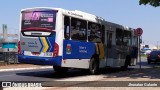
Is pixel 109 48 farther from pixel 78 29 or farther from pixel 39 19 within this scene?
pixel 39 19

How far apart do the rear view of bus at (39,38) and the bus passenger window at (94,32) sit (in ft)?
10.6

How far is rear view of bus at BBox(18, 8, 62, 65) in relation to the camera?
763 inches

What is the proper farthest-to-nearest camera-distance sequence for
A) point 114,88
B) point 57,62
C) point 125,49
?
point 125,49
point 57,62
point 114,88

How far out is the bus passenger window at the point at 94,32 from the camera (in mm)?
22206

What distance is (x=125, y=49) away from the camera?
28.7m

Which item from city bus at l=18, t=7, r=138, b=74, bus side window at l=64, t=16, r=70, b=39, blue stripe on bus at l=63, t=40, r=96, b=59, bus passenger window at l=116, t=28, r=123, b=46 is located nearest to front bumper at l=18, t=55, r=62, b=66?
city bus at l=18, t=7, r=138, b=74

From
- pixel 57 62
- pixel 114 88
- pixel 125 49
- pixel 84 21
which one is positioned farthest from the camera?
pixel 125 49

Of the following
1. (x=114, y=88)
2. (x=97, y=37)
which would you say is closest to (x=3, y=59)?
(x=97, y=37)

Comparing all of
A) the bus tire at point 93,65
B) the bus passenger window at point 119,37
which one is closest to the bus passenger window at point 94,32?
the bus tire at point 93,65

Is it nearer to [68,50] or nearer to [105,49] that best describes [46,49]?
[68,50]

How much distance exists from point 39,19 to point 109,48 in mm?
6794

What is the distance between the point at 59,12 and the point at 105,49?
19.7 feet

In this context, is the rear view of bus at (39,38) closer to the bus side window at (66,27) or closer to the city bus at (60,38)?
the city bus at (60,38)

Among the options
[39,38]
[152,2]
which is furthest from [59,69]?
[152,2]
